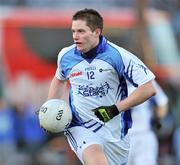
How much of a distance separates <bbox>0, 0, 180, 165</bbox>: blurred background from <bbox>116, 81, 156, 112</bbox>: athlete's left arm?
900cm

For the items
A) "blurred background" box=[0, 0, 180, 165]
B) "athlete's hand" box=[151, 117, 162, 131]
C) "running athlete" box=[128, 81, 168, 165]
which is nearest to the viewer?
"athlete's hand" box=[151, 117, 162, 131]

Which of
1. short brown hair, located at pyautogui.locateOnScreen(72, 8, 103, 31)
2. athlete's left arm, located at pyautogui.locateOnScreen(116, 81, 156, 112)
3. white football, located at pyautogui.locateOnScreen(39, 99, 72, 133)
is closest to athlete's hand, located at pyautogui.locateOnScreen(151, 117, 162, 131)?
athlete's left arm, located at pyautogui.locateOnScreen(116, 81, 156, 112)

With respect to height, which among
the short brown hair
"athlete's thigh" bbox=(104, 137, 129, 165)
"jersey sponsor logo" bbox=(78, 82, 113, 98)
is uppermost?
the short brown hair

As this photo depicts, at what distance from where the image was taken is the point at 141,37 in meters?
22.8

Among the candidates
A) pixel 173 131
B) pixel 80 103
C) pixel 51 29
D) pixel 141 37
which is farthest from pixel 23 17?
pixel 80 103

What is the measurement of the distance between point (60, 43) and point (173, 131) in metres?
4.44

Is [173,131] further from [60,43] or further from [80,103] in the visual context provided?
[80,103]

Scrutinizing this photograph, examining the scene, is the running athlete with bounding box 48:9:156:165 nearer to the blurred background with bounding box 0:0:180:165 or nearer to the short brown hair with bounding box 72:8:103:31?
the short brown hair with bounding box 72:8:103:31

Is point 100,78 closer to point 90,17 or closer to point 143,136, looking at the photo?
point 90,17

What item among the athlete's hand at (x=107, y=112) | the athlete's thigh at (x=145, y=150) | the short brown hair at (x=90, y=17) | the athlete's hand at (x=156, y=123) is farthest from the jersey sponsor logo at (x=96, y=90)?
the athlete's thigh at (x=145, y=150)

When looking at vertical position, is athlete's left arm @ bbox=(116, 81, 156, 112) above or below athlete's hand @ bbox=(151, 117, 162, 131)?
above

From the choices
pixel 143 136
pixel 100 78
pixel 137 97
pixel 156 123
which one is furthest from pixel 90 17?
pixel 143 136

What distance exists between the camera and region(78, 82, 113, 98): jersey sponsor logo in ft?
37.6

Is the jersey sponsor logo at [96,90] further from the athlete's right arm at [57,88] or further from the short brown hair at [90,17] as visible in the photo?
Result: the short brown hair at [90,17]
